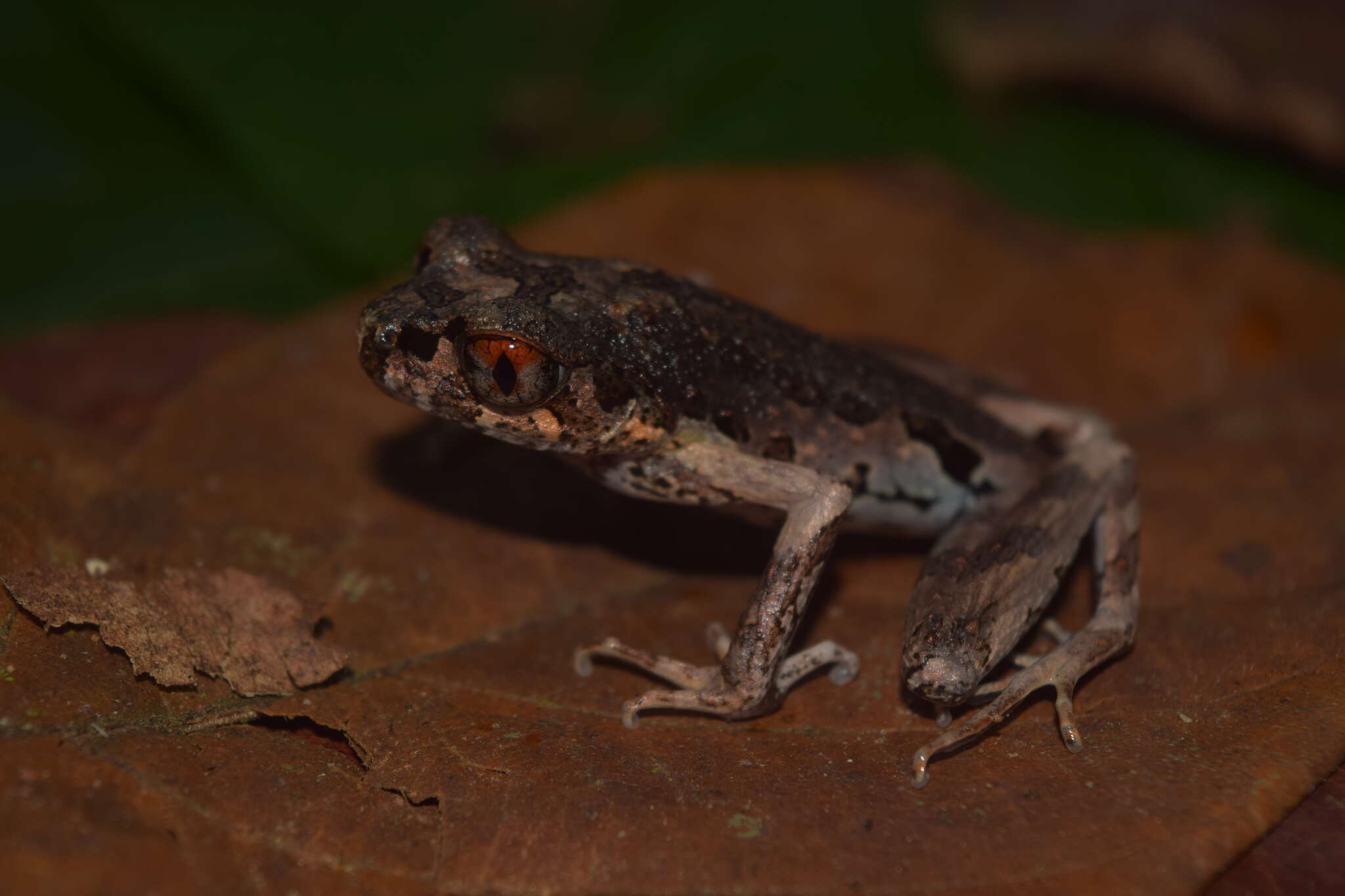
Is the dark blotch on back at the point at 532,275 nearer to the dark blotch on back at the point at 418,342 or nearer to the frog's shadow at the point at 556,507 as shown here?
the dark blotch on back at the point at 418,342

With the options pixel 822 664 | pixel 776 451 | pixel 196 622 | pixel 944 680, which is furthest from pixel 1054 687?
pixel 196 622

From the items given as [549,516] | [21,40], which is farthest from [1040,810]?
[21,40]

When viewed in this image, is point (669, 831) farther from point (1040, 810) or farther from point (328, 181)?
point (328, 181)

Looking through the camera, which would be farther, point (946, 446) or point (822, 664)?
point (946, 446)

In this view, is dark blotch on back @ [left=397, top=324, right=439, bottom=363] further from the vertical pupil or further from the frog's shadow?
the frog's shadow

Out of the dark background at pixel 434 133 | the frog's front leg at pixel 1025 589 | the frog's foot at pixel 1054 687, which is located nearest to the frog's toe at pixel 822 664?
the frog's front leg at pixel 1025 589

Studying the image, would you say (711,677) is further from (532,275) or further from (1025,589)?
(532,275)
